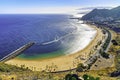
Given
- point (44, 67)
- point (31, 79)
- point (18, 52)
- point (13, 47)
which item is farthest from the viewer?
point (13, 47)

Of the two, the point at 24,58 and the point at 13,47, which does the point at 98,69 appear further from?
the point at 13,47

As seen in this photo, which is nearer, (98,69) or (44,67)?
(98,69)

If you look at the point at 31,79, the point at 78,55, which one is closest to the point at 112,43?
the point at 78,55

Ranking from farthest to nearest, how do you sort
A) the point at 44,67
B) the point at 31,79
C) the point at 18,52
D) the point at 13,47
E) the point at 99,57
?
1. the point at 13,47
2. the point at 18,52
3. the point at 99,57
4. the point at 44,67
5. the point at 31,79

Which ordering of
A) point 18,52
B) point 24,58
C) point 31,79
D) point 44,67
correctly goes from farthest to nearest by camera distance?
point 18,52, point 24,58, point 44,67, point 31,79

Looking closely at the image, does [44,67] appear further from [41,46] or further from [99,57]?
[41,46]

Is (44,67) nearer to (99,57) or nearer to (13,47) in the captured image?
(99,57)

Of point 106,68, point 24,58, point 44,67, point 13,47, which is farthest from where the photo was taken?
point 13,47

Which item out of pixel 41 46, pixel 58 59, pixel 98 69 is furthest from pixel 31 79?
pixel 41 46

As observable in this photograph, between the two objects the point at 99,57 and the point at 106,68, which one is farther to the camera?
the point at 99,57
